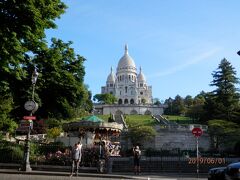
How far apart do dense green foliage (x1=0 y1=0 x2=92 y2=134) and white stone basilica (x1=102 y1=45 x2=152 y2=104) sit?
141050 millimetres

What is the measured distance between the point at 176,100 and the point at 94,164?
124033 mm

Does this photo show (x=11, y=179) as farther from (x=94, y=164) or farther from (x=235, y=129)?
(x=235, y=129)

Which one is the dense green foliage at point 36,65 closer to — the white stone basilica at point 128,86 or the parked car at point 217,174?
the parked car at point 217,174

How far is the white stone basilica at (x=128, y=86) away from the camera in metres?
184

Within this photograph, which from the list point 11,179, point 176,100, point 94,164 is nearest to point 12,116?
point 94,164

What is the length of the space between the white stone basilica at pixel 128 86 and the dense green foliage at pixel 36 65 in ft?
463

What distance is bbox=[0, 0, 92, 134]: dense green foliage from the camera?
22469mm

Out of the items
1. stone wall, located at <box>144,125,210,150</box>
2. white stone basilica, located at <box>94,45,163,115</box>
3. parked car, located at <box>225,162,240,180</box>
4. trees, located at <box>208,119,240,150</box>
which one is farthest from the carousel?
white stone basilica, located at <box>94,45,163,115</box>

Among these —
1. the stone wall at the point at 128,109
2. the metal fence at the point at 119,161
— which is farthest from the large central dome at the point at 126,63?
the metal fence at the point at 119,161

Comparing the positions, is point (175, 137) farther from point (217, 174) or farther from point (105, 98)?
point (105, 98)

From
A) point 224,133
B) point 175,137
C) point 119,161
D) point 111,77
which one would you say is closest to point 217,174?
point 119,161

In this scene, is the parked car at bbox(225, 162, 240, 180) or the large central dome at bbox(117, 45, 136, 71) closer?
the parked car at bbox(225, 162, 240, 180)

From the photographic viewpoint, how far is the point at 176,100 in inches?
5896

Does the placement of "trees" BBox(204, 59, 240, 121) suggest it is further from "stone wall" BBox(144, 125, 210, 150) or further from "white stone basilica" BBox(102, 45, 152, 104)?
"white stone basilica" BBox(102, 45, 152, 104)
